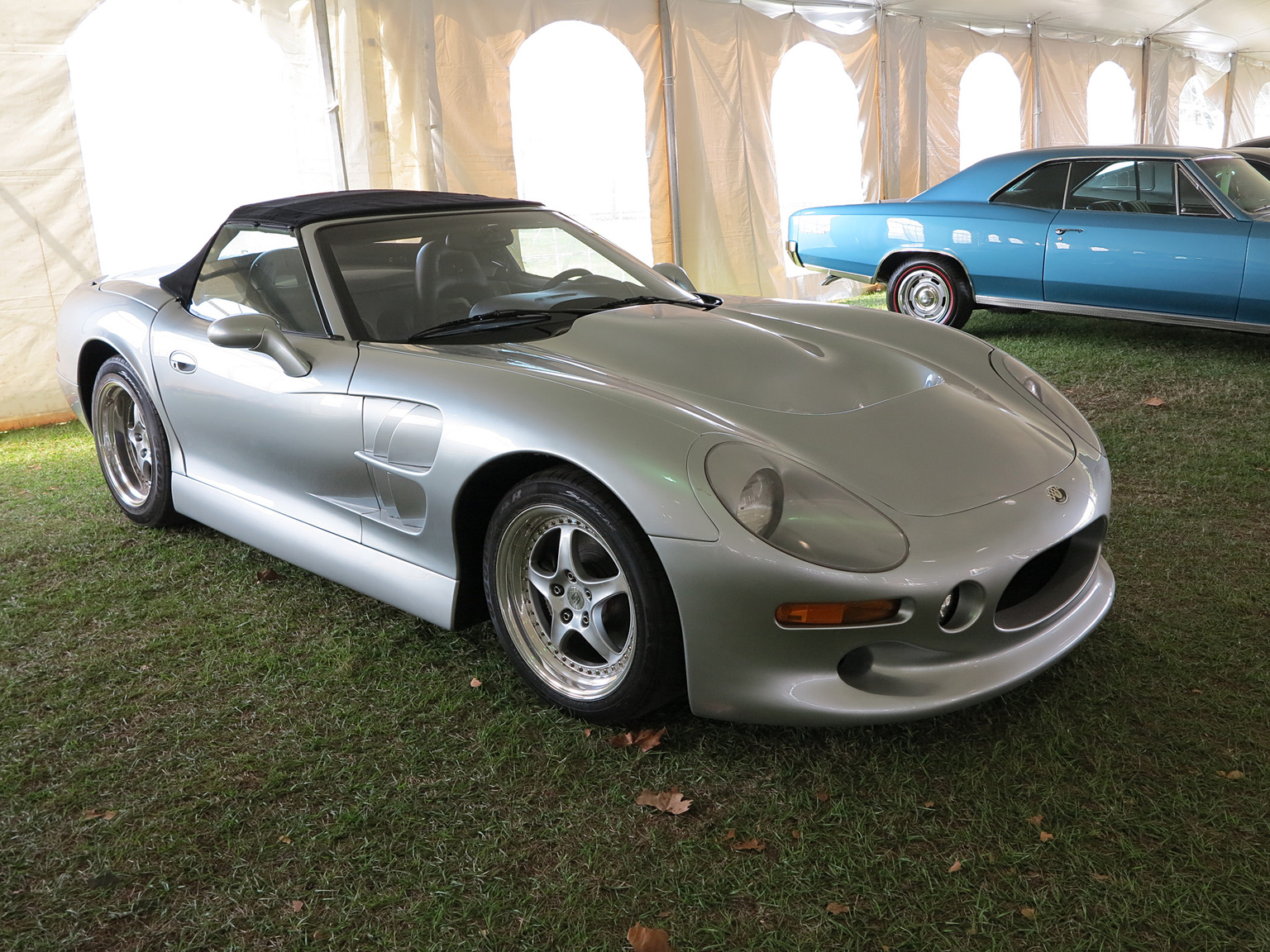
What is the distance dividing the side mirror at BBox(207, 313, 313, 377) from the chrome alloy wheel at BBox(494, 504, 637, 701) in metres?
0.90

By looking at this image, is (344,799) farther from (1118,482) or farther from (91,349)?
(1118,482)

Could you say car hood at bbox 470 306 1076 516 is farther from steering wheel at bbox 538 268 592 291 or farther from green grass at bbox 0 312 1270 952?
green grass at bbox 0 312 1270 952

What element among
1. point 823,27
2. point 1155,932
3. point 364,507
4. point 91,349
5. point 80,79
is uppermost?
point 823,27

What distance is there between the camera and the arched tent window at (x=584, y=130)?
7.56 metres

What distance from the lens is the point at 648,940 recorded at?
5.57ft

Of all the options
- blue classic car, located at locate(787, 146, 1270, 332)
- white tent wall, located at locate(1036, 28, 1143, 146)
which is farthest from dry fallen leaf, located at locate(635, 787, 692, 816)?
white tent wall, located at locate(1036, 28, 1143, 146)

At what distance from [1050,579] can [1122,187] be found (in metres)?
4.95

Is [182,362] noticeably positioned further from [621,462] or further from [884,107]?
[884,107]

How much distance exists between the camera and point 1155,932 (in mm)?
1650

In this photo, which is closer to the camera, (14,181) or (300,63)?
(14,181)

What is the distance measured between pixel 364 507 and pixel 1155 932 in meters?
2.06

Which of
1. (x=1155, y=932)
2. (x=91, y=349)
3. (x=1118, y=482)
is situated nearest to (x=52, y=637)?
(x=91, y=349)

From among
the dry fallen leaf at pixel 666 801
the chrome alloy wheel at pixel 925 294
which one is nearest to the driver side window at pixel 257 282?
the dry fallen leaf at pixel 666 801

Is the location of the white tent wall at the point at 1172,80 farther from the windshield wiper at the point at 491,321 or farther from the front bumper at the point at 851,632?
the front bumper at the point at 851,632
